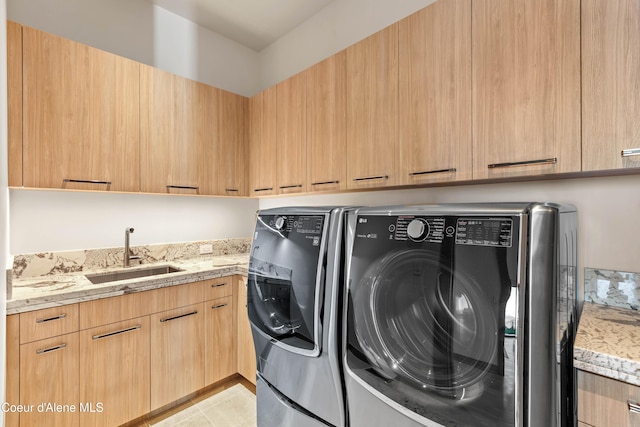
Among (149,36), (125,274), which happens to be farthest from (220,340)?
(149,36)

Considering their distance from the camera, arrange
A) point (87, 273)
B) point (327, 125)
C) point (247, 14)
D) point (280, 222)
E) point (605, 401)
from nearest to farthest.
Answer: point (605, 401), point (280, 222), point (327, 125), point (87, 273), point (247, 14)

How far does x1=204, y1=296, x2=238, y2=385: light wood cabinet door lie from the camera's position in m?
2.17

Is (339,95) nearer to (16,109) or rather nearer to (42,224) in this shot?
(16,109)

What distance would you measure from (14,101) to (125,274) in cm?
127

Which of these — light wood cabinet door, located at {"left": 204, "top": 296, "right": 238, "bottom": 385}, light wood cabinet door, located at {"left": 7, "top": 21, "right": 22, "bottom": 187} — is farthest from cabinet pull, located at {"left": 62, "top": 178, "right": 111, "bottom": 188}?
light wood cabinet door, located at {"left": 204, "top": 296, "right": 238, "bottom": 385}

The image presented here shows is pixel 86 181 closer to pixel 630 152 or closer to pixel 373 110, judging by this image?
pixel 373 110

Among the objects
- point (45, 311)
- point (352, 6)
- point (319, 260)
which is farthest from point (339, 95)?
point (45, 311)

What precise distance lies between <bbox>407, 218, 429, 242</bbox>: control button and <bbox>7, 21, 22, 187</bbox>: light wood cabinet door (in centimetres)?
211

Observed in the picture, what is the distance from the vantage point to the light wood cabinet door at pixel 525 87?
112 cm

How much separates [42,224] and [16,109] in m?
0.76

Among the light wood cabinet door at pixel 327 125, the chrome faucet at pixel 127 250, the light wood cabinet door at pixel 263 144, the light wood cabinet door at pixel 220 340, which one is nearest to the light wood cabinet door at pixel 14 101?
the chrome faucet at pixel 127 250

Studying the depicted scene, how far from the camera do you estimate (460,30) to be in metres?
1.39

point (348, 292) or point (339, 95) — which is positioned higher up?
point (339, 95)

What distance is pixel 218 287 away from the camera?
2221 mm
